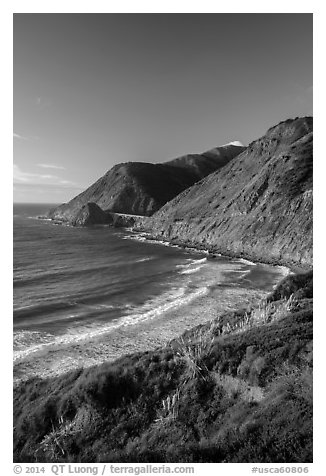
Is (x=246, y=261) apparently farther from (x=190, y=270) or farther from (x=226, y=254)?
(x=190, y=270)

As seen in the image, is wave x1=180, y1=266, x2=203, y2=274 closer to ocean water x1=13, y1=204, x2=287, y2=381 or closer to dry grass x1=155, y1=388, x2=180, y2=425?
ocean water x1=13, y1=204, x2=287, y2=381

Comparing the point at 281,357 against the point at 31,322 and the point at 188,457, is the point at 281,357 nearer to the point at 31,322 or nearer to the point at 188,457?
the point at 188,457

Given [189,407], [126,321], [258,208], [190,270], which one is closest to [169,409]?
[189,407]

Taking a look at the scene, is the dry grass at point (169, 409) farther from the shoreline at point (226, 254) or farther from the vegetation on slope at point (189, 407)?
the shoreline at point (226, 254)

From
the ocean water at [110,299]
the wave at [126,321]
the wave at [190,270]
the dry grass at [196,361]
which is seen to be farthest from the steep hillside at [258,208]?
the dry grass at [196,361]

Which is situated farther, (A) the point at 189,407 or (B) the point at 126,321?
(B) the point at 126,321
